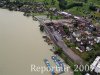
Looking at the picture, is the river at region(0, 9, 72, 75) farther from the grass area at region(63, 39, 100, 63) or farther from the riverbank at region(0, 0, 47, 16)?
the riverbank at region(0, 0, 47, 16)

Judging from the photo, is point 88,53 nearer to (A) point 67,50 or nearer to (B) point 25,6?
(A) point 67,50

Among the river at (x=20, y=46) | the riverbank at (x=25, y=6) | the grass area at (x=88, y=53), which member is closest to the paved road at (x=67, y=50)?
the grass area at (x=88, y=53)

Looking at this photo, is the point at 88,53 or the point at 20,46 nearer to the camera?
the point at 88,53

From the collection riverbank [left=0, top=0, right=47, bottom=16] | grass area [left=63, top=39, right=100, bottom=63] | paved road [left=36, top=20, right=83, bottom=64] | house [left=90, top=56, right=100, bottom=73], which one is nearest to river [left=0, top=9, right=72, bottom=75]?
paved road [left=36, top=20, right=83, bottom=64]

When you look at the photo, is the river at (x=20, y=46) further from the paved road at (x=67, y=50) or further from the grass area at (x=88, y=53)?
the grass area at (x=88, y=53)

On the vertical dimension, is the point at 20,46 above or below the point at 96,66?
above

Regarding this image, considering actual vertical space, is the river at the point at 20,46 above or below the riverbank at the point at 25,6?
below

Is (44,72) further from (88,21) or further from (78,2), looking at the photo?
(78,2)

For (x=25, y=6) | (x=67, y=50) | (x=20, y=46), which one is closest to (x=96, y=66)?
(x=67, y=50)

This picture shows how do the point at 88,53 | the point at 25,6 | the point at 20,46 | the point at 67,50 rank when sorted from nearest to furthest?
the point at 88,53 < the point at 67,50 < the point at 20,46 < the point at 25,6
